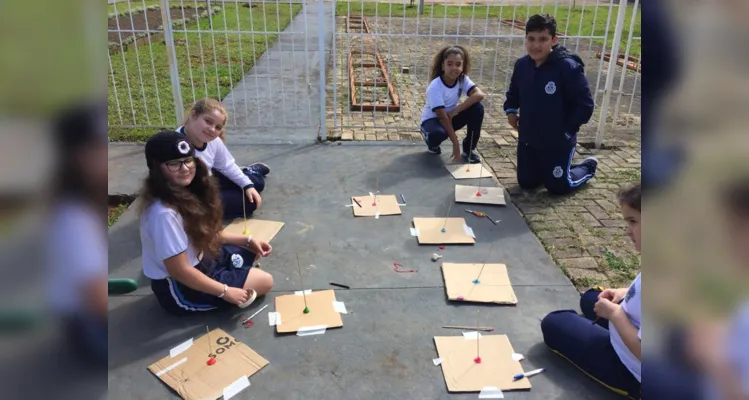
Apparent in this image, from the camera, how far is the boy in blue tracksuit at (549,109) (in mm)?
4270

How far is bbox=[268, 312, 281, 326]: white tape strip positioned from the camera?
2.96 m

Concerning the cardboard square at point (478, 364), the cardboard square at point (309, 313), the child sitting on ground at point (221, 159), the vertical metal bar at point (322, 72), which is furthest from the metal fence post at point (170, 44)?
the cardboard square at point (478, 364)

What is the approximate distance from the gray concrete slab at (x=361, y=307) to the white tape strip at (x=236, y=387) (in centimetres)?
4

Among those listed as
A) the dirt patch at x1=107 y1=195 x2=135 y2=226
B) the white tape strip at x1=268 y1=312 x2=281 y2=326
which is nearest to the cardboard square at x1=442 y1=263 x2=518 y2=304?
the white tape strip at x1=268 y1=312 x2=281 y2=326

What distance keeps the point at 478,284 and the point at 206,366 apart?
167cm

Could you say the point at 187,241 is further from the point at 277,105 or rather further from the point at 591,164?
the point at 277,105

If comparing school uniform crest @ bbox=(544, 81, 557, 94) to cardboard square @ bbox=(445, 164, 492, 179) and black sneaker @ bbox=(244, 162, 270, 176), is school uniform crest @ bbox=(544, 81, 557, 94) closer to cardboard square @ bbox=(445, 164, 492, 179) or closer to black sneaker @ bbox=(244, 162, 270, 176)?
cardboard square @ bbox=(445, 164, 492, 179)

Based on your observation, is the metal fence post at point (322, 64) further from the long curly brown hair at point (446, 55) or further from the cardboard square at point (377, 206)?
the cardboard square at point (377, 206)

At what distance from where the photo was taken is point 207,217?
2822 mm

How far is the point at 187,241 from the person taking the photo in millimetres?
2715

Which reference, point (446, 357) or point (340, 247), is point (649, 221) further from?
point (340, 247)

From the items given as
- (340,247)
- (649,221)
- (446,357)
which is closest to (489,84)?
(340,247)

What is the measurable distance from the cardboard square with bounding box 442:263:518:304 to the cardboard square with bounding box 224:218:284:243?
1293 mm

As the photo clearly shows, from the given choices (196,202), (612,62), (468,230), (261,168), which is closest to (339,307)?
(196,202)
